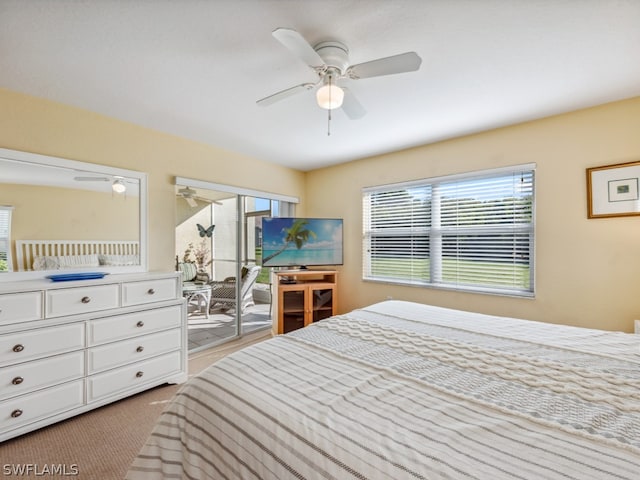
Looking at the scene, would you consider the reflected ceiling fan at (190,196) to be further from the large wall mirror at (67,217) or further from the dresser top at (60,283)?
the dresser top at (60,283)

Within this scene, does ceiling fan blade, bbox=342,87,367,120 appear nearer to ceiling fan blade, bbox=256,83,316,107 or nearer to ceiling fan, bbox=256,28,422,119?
ceiling fan, bbox=256,28,422,119

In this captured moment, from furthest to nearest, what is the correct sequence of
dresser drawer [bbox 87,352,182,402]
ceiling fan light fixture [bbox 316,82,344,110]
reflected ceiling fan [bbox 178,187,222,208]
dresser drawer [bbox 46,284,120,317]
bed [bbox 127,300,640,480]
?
1. reflected ceiling fan [bbox 178,187,222,208]
2. dresser drawer [bbox 87,352,182,402]
3. dresser drawer [bbox 46,284,120,317]
4. ceiling fan light fixture [bbox 316,82,344,110]
5. bed [bbox 127,300,640,480]

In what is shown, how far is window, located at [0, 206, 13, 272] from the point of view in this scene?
6.94 feet

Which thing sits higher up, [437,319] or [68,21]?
[68,21]

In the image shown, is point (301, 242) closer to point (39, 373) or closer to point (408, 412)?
point (39, 373)

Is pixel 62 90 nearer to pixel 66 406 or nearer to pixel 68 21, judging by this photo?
pixel 68 21

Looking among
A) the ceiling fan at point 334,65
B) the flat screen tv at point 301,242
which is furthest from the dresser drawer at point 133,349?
the ceiling fan at point 334,65

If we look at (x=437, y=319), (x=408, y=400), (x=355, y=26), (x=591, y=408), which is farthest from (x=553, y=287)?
(x=355, y=26)

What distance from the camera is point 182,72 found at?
1.93 m

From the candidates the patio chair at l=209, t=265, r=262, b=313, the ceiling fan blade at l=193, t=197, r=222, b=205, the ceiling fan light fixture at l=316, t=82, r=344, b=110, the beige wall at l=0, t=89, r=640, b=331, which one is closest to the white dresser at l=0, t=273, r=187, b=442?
the beige wall at l=0, t=89, r=640, b=331

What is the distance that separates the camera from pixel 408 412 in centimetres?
92

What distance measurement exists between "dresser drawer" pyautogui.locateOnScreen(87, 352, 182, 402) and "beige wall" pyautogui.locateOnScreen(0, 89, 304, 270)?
0.92 metres

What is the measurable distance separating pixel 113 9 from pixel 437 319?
2.47m

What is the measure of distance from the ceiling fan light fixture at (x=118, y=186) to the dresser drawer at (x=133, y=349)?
52.3 inches
